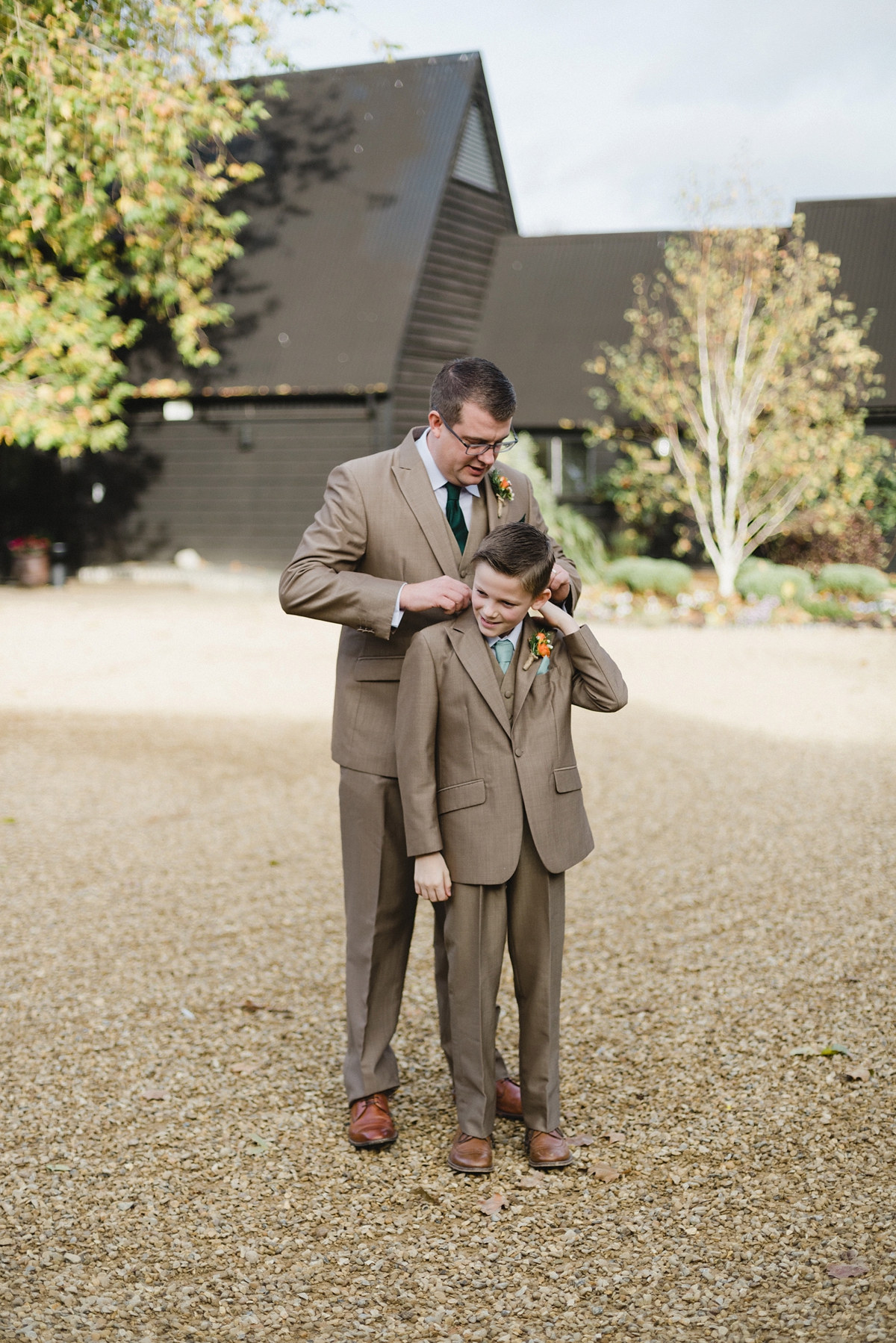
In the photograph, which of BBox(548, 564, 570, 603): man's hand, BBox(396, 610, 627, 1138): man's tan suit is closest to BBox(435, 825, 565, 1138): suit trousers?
BBox(396, 610, 627, 1138): man's tan suit

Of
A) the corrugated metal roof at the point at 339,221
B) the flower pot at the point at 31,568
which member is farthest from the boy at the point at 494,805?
the flower pot at the point at 31,568

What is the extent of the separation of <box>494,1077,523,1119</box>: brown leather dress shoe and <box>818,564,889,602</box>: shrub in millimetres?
12018

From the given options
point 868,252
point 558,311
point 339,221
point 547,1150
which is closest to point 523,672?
point 547,1150

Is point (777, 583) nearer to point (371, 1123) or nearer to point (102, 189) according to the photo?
point (102, 189)

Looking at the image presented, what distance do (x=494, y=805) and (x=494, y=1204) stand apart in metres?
1.02

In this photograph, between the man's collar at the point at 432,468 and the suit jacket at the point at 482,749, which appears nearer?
the suit jacket at the point at 482,749

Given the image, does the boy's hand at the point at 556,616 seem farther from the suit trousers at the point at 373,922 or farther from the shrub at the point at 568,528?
the shrub at the point at 568,528

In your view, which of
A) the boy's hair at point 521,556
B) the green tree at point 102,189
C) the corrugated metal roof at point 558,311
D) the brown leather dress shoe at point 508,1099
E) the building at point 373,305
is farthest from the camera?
the corrugated metal roof at point 558,311

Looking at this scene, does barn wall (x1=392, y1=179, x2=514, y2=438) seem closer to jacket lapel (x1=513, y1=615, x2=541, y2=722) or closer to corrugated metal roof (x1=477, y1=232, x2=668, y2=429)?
corrugated metal roof (x1=477, y1=232, x2=668, y2=429)

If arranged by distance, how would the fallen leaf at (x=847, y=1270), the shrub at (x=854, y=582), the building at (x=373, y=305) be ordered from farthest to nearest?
the building at (x=373, y=305) < the shrub at (x=854, y=582) < the fallen leaf at (x=847, y=1270)

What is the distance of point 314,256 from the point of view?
16875 millimetres

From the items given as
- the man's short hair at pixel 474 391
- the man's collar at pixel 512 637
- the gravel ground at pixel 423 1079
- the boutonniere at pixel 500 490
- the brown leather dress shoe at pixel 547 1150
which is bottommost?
the gravel ground at pixel 423 1079

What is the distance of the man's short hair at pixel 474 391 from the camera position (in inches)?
106

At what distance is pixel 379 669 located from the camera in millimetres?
3080
